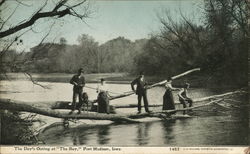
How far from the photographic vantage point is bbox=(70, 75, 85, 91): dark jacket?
574cm

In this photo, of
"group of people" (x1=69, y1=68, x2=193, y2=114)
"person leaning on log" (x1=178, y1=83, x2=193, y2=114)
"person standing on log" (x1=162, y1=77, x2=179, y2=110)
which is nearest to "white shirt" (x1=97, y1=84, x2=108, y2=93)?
"group of people" (x1=69, y1=68, x2=193, y2=114)

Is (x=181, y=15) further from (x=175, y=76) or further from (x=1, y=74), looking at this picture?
(x=1, y=74)

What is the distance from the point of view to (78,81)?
18.9 feet

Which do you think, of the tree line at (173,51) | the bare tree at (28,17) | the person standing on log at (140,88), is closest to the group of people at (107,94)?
the person standing on log at (140,88)

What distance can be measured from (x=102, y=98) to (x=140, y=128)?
64 centimetres

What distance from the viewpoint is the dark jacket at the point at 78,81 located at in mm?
5742

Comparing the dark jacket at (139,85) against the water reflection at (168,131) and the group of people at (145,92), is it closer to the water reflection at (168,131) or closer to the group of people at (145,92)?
the group of people at (145,92)

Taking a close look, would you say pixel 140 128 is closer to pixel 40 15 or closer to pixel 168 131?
pixel 168 131

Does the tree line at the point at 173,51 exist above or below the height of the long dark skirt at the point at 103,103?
above

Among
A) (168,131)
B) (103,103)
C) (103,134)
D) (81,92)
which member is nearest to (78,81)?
(81,92)

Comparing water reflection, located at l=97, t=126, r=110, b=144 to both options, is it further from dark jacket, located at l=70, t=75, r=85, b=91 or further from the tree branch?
the tree branch

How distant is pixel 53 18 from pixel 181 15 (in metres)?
1.68

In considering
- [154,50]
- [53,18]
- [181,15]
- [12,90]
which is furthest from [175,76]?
[12,90]

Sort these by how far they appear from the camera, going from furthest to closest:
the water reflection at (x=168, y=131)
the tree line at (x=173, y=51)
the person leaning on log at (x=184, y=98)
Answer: the person leaning on log at (x=184, y=98)
the tree line at (x=173, y=51)
the water reflection at (x=168, y=131)
